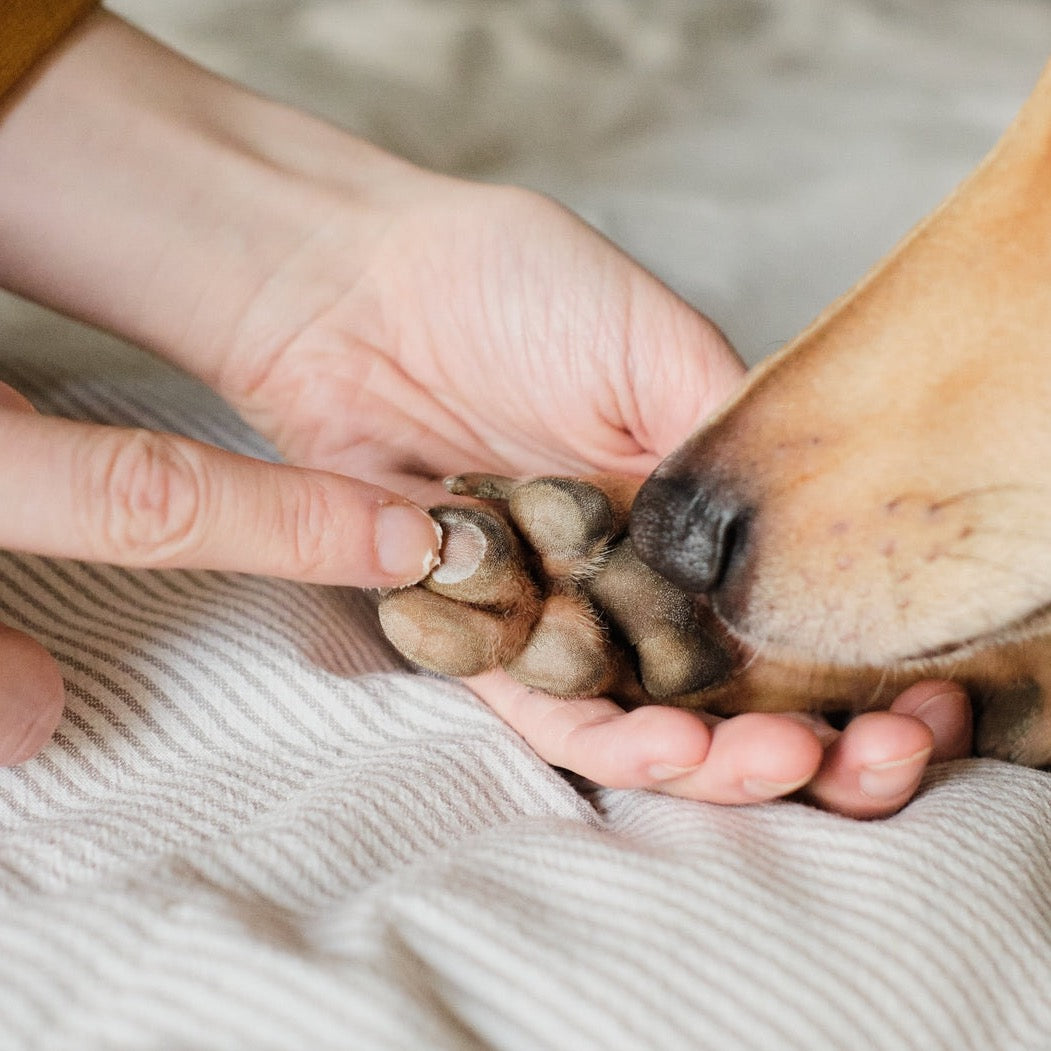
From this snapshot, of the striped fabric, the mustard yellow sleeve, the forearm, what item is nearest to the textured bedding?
the striped fabric

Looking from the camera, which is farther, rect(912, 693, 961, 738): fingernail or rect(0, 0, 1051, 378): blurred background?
rect(0, 0, 1051, 378): blurred background

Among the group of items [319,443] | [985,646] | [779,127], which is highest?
[779,127]

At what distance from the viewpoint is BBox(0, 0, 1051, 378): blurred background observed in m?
1.63

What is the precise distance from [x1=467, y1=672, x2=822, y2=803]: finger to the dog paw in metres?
0.03

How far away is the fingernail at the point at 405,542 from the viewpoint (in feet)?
2.71

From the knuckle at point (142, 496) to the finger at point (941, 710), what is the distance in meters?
0.54

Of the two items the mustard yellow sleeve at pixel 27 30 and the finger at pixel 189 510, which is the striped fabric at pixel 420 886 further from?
the mustard yellow sleeve at pixel 27 30

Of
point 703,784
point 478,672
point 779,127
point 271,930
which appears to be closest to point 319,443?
point 478,672

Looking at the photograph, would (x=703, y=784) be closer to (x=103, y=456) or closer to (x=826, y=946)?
(x=826, y=946)

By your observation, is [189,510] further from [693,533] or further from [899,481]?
[899,481]

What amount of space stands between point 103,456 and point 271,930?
12.5 inches

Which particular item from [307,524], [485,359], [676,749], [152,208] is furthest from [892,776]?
[152,208]

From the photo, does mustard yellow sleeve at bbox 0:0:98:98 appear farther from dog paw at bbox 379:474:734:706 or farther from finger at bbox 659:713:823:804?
finger at bbox 659:713:823:804

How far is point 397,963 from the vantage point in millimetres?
606
